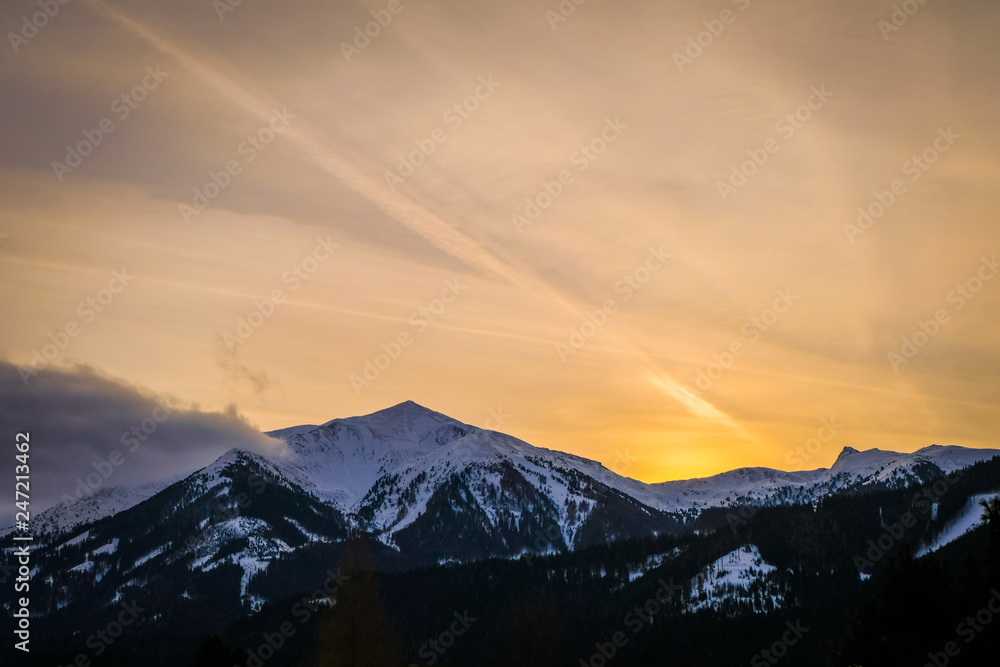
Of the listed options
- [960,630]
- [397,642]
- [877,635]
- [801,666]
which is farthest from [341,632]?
[801,666]

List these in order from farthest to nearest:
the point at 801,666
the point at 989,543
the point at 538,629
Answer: the point at 801,666, the point at 538,629, the point at 989,543

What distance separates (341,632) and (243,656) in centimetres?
927

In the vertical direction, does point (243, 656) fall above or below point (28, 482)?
below

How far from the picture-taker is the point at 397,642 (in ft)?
281

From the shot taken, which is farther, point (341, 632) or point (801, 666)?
point (801, 666)

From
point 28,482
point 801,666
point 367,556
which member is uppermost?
point 28,482

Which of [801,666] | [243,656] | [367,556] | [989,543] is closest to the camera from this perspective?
[989,543]

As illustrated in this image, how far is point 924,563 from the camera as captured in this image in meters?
55.3

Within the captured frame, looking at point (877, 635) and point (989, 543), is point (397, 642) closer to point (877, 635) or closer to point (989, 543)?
point (877, 635)

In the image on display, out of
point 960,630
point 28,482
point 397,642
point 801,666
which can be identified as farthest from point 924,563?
Result: point 801,666

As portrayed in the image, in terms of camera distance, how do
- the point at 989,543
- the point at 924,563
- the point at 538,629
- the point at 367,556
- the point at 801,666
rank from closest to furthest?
the point at 989,543
the point at 924,563
the point at 367,556
the point at 538,629
the point at 801,666

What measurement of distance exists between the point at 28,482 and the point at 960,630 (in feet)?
278

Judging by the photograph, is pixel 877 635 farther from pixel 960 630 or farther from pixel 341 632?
pixel 341 632

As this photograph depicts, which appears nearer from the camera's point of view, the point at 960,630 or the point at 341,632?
the point at 960,630
